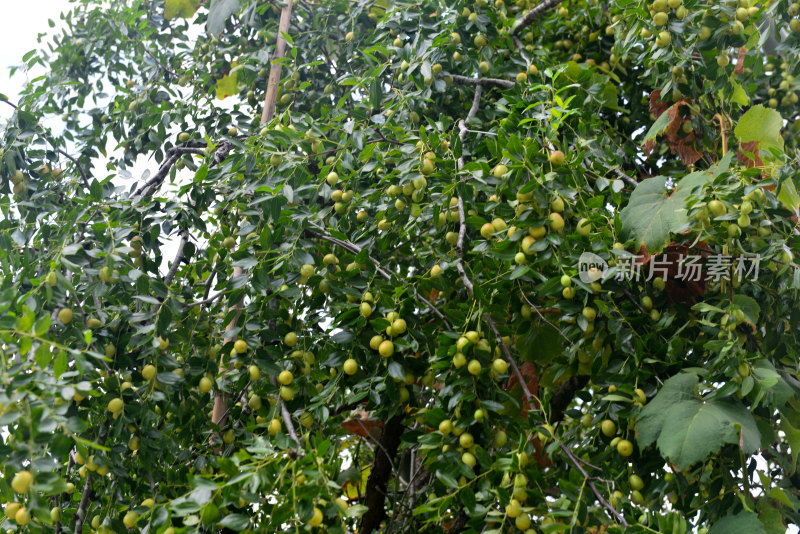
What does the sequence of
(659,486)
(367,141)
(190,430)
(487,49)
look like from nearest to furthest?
(659,486) → (190,430) → (367,141) → (487,49)

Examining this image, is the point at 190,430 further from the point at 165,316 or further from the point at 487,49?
the point at 487,49

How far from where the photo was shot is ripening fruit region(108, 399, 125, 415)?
1144mm

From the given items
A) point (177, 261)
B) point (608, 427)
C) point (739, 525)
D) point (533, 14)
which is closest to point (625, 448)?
point (608, 427)

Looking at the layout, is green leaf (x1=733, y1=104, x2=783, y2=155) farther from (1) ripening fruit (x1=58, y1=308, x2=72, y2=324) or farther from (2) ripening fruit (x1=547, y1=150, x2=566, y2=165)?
(1) ripening fruit (x1=58, y1=308, x2=72, y2=324)

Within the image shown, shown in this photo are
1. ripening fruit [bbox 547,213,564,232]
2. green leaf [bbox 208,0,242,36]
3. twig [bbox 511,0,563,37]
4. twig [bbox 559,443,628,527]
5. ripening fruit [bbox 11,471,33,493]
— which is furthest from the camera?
green leaf [bbox 208,0,242,36]

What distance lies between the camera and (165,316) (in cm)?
119

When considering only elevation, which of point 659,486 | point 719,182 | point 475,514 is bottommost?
point 659,486

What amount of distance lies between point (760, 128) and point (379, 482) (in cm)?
112

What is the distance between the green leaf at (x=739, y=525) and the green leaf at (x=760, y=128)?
0.73 meters

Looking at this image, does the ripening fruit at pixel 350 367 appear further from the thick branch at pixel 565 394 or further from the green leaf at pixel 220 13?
the green leaf at pixel 220 13

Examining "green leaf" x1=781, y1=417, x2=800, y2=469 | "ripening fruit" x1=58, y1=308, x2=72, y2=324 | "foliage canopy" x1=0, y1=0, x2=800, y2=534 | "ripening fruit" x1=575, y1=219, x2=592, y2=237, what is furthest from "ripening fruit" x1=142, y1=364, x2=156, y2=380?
"green leaf" x1=781, y1=417, x2=800, y2=469

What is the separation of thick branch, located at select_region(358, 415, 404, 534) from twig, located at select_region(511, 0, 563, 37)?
1024mm

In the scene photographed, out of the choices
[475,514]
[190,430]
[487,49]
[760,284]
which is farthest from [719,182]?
[190,430]

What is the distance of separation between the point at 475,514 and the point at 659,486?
0.33 m
